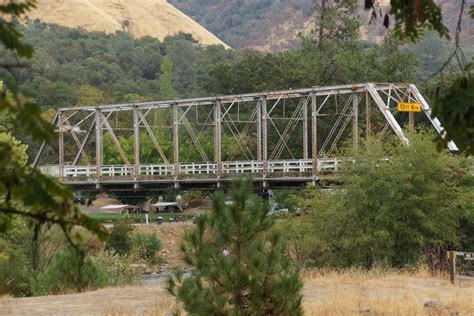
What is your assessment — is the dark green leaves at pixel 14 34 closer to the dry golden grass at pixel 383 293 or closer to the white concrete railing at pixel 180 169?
the dry golden grass at pixel 383 293

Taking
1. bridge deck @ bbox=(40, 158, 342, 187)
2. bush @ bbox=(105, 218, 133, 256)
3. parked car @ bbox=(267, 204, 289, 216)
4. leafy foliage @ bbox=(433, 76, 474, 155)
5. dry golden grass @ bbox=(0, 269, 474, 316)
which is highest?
bridge deck @ bbox=(40, 158, 342, 187)

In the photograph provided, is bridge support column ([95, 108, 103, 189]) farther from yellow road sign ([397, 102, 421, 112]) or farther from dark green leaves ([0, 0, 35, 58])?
dark green leaves ([0, 0, 35, 58])

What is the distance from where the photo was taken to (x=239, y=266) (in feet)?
48.2

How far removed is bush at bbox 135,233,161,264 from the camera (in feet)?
178

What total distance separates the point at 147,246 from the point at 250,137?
21.0 metres

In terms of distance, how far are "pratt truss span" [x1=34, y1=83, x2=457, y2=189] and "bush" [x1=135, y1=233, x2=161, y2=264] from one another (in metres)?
4.60

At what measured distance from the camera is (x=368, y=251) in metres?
34.7

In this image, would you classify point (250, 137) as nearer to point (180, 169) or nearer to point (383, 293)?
point (180, 169)

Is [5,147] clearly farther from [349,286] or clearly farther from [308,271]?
[308,271]

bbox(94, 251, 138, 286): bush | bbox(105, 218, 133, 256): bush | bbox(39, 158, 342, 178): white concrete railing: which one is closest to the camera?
bbox(94, 251, 138, 286): bush

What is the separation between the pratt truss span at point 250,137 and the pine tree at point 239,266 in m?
23.0

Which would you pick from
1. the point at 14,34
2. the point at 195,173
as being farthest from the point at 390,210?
the point at 195,173

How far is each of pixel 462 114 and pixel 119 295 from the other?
16.4 meters

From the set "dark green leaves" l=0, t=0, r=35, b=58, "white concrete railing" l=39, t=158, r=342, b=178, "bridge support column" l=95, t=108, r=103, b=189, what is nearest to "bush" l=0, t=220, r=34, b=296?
"white concrete railing" l=39, t=158, r=342, b=178
